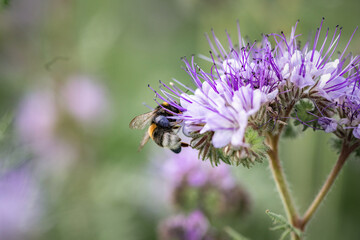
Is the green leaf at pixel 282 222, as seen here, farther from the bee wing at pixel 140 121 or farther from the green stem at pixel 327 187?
the bee wing at pixel 140 121

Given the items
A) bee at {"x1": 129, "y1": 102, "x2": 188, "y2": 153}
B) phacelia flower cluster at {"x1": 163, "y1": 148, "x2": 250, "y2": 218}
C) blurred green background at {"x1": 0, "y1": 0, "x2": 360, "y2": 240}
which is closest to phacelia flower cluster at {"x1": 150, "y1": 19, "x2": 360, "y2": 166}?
bee at {"x1": 129, "y1": 102, "x2": 188, "y2": 153}

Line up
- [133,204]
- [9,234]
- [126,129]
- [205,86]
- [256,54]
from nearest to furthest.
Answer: [205,86], [256,54], [9,234], [133,204], [126,129]

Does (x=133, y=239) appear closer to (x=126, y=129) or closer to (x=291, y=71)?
(x=126, y=129)

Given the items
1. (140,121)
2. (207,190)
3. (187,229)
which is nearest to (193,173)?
(207,190)

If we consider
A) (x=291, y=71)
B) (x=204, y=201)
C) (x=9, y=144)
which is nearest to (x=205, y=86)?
(x=291, y=71)

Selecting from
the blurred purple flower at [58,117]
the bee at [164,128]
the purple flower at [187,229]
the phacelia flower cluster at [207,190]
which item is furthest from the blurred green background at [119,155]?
the bee at [164,128]

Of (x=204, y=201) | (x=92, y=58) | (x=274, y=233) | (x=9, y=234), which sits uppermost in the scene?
(x=92, y=58)
